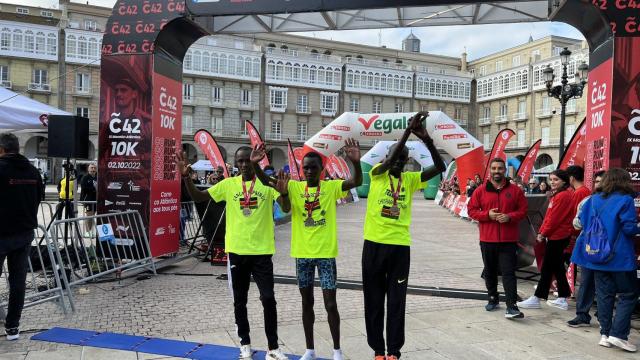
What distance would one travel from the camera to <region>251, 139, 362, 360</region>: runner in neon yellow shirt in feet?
13.6

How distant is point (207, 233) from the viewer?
376 inches

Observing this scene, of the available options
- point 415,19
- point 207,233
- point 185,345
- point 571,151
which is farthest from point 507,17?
point 185,345

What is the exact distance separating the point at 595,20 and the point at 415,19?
116 inches

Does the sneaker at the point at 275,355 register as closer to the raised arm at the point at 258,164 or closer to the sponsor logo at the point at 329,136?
the raised arm at the point at 258,164

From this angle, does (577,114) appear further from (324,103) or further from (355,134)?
(355,134)

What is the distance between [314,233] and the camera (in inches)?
164

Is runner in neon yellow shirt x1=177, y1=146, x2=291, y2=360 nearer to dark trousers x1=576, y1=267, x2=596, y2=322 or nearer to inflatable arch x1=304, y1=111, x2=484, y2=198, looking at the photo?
dark trousers x1=576, y1=267, x2=596, y2=322

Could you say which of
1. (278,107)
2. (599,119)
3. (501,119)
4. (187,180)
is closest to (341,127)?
(599,119)

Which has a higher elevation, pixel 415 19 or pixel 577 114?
pixel 577 114

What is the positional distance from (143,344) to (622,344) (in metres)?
4.55

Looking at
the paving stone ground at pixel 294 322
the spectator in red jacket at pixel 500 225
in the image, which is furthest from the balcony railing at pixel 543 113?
the spectator in red jacket at pixel 500 225

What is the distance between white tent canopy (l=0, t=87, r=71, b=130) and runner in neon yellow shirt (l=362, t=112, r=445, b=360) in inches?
222

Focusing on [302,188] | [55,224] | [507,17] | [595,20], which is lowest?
[55,224]

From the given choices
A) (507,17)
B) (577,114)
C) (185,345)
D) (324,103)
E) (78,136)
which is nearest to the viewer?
(185,345)
